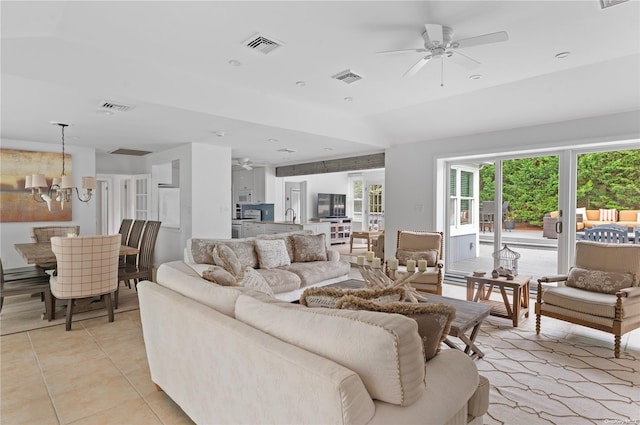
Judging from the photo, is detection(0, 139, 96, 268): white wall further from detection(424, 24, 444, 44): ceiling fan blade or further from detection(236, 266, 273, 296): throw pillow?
detection(424, 24, 444, 44): ceiling fan blade

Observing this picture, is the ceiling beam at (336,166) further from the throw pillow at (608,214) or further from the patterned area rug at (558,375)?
the patterned area rug at (558,375)

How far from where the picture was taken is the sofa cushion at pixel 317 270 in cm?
433

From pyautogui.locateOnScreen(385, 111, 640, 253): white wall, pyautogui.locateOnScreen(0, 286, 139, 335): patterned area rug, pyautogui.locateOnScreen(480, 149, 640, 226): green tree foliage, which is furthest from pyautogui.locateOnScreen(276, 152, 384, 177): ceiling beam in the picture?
pyautogui.locateOnScreen(0, 286, 139, 335): patterned area rug

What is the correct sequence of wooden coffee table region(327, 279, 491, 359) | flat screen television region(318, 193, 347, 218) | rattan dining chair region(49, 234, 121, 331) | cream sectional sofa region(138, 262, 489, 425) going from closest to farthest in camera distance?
cream sectional sofa region(138, 262, 489, 425), wooden coffee table region(327, 279, 491, 359), rattan dining chair region(49, 234, 121, 331), flat screen television region(318, 193, 347, 218)

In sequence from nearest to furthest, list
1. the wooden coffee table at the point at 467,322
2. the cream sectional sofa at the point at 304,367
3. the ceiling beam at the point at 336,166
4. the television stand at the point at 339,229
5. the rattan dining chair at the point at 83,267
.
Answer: the cream sectional sofa at the point at 304,367 < the wooden coffee table at the point at 467,322 < the rattan dining chair at the point at 83,267 < the ceiling beam at the point at 336,166 < the television stand at the point at 339,229

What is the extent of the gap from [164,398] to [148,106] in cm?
302

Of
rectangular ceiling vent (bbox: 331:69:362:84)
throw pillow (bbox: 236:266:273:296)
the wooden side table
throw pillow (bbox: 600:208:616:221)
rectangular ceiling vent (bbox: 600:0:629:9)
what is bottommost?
the wooden side table

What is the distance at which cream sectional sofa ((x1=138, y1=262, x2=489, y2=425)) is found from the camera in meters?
1.13

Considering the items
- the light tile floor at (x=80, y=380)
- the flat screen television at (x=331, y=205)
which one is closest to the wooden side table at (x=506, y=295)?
the light tile floor at (x=80, y=380)

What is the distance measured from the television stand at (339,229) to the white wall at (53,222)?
20.7 feet

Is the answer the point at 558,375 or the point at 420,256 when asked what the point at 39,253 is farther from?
the point at 558,375

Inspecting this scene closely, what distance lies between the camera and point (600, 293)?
11.1 ft

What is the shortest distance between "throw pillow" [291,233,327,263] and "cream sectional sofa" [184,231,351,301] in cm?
4

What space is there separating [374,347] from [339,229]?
33.7 feet
